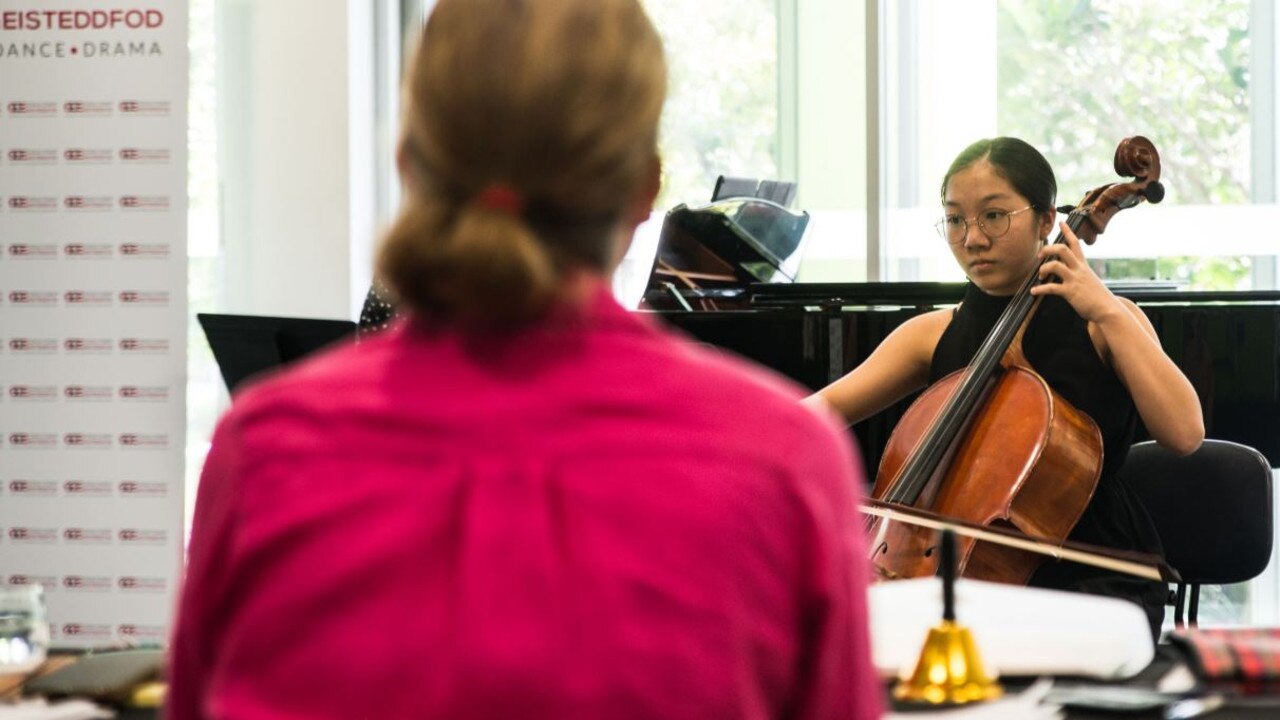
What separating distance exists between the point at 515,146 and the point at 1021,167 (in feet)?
6.18

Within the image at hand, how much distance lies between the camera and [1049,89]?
4.31 metres

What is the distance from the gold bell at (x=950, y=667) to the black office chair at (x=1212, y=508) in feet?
5.23

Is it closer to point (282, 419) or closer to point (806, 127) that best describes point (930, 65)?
point (806, 127)

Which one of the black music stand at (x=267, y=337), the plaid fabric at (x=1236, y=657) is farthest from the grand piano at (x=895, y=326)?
the plaid fabric at (x=1236, y=657)

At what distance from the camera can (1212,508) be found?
2.62m

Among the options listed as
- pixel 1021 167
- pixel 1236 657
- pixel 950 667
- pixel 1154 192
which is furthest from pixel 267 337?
pixel 1236 657

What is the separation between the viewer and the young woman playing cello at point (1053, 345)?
7.36 feet

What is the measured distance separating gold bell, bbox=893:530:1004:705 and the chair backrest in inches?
62.2

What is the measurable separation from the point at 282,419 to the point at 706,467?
215mm

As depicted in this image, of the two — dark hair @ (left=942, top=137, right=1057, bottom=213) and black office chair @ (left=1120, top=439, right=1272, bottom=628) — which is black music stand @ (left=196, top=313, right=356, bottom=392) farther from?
black office chair @ (left=1120, top=439, right=1272, bottom=628)

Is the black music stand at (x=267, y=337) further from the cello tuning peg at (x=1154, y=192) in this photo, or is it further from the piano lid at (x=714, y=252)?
the cello tuning peg at (x=1154, y=192)

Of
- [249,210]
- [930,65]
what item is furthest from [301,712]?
[930,65]

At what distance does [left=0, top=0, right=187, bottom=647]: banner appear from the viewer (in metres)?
3.31

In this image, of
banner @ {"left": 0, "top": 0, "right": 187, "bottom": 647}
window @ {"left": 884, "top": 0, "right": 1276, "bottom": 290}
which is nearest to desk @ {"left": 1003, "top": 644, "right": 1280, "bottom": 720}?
banner @ {"left": 0, "top": 0, "right": 187, "bottom": 647}
